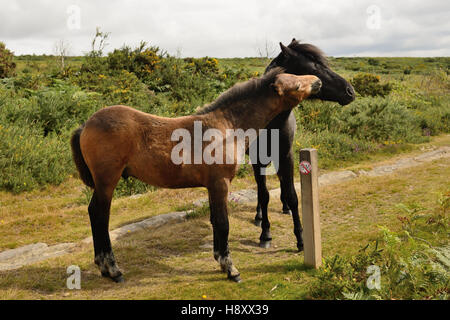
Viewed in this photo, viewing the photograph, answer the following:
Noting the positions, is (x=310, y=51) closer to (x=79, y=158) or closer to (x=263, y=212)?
(x=263, y=212)

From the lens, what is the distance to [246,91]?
4.24 meters

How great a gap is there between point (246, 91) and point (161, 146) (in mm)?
1174

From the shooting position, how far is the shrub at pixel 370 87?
64.6ft

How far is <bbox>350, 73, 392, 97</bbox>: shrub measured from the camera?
19703mm

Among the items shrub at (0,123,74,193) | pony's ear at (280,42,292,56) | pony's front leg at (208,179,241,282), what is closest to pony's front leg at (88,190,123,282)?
pony's front leg at (208,179,241,282)

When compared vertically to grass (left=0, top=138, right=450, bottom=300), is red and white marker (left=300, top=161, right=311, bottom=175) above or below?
above

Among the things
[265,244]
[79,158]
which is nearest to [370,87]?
[265,244]

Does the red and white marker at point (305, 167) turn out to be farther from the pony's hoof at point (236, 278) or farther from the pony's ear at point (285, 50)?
the pony's ear at point (285, 50)

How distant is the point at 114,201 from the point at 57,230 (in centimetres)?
145

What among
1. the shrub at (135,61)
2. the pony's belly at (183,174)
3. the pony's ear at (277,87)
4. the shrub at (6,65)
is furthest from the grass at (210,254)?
the shrub at (6,65)

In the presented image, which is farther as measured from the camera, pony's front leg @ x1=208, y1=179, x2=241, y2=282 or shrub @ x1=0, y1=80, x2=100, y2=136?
shrub @ x1=0, y1=80, x2=100, y2=136

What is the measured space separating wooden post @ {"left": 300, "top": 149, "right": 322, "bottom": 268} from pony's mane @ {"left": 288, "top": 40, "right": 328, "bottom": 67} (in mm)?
1548

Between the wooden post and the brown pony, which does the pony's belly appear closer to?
the brown pony
